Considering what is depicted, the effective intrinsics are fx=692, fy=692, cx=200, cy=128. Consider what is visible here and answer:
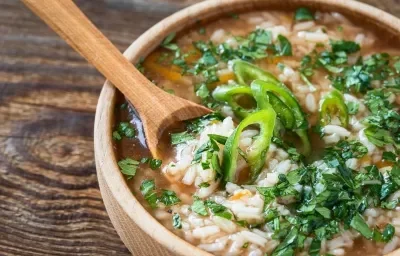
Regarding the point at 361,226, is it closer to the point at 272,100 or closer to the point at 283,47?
the point at 272,100

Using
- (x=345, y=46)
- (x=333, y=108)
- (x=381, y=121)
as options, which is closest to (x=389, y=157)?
(x=381, y=121)

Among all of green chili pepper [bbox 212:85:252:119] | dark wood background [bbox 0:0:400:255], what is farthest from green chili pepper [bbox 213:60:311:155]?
dark wood background [bbox 0:0:400:255]

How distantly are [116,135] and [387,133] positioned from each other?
0.82 meters

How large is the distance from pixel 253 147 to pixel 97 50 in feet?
2.00

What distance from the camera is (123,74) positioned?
2.16 metres

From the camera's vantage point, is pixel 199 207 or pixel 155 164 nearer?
pixel 199 207

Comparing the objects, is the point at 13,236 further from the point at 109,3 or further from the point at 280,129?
the point at 109,3

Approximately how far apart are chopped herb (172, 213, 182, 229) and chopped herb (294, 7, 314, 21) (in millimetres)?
929

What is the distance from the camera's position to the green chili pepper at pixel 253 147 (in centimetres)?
194

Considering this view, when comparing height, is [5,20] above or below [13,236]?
above

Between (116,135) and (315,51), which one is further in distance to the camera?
(315,51)

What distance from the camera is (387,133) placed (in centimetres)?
210

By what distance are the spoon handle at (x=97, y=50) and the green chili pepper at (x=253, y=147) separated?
0.31 metres

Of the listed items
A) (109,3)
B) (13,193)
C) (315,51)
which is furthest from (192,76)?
(109,3)
